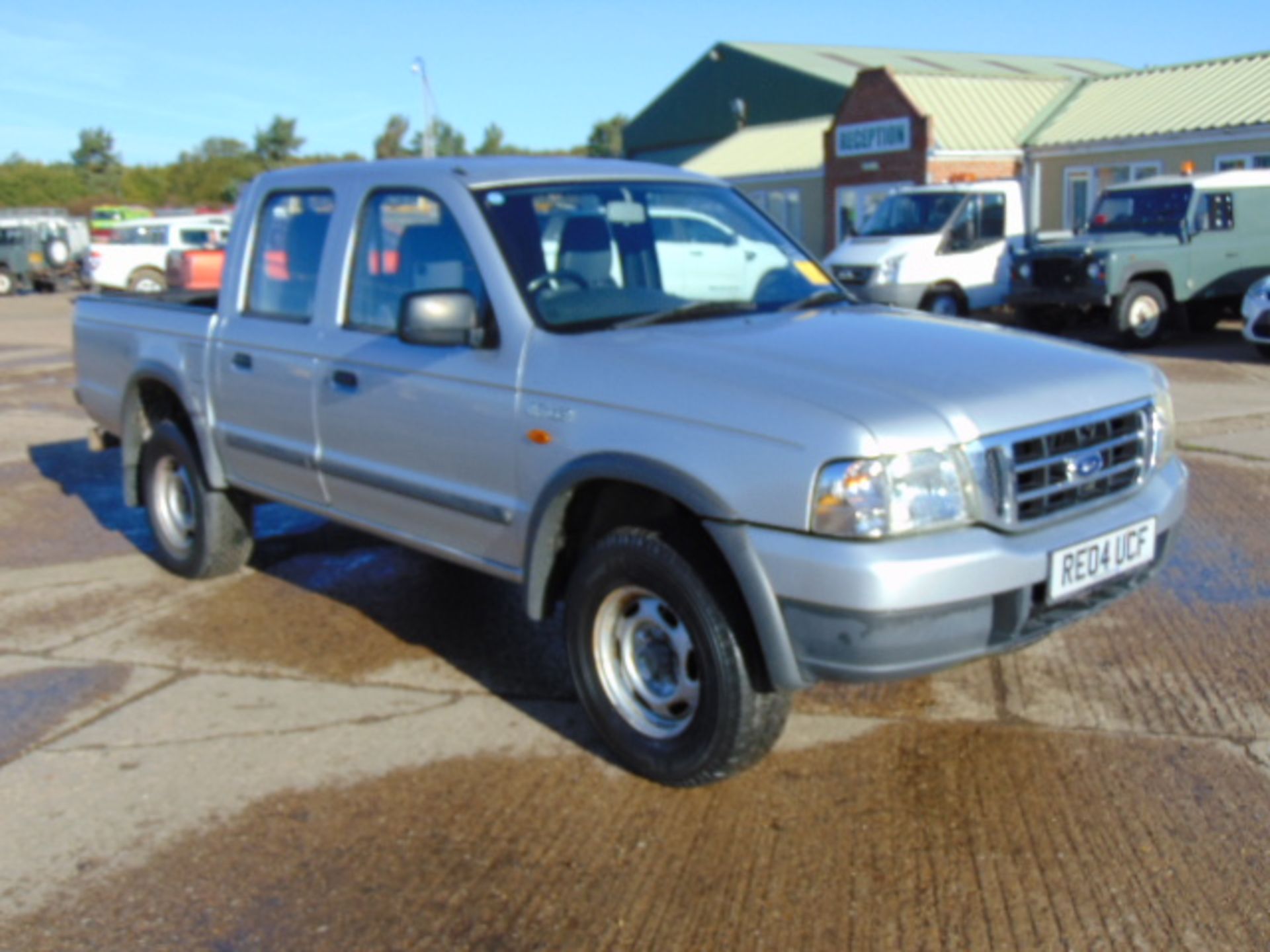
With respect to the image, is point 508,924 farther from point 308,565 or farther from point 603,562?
point 308,565

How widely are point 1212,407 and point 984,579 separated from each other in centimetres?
834

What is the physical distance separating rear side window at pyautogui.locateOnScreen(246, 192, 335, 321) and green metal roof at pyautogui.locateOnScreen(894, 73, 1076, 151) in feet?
79.4

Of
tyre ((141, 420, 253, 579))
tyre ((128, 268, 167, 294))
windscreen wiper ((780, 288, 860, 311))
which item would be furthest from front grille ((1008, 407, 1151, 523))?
tyre ((128, 268, 167, 294))

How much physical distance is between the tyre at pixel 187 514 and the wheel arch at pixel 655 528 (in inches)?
102

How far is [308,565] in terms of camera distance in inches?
266

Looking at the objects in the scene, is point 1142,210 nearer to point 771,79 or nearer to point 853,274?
point 853,274

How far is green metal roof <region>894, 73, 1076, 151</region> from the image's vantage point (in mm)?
27812

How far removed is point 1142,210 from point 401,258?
13788mm

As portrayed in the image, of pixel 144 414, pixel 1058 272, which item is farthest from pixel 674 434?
pixel 1058 272

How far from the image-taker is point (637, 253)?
4762 millimetres

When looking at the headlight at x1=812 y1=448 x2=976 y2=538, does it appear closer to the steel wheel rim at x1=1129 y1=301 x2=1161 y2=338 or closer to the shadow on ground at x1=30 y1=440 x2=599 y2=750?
the shadow on ground at x1=30 y1=440 x2=599 y2=750

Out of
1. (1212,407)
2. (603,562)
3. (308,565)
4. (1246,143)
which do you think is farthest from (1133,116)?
(603,562)

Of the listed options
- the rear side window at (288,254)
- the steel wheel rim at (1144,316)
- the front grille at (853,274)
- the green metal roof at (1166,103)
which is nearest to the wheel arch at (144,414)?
the rear side window at (288,254)

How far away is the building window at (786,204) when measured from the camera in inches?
1348
